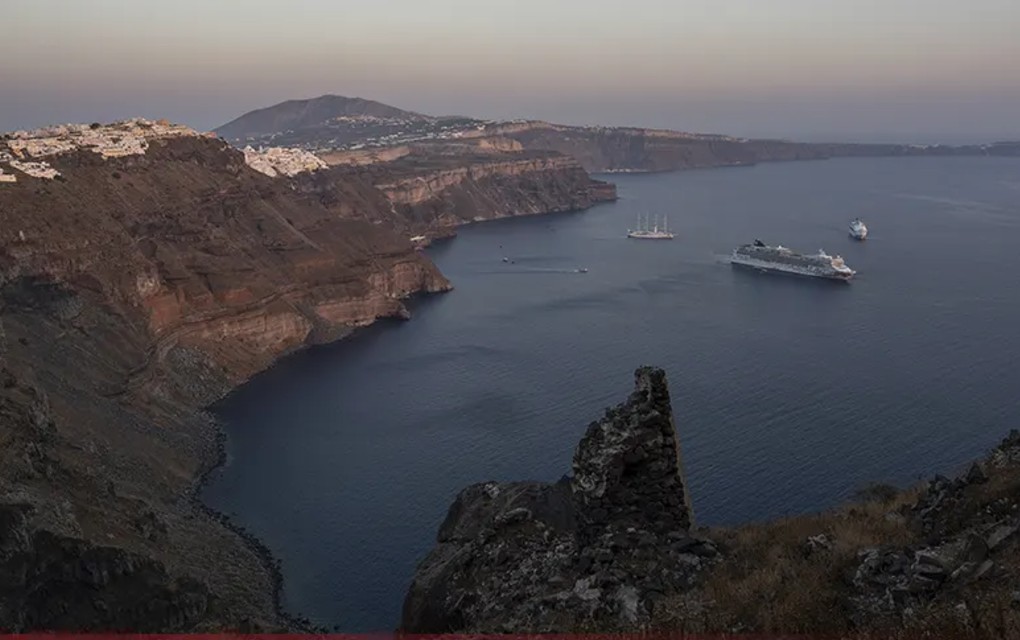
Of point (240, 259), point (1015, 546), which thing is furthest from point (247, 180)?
point (1015, 546)

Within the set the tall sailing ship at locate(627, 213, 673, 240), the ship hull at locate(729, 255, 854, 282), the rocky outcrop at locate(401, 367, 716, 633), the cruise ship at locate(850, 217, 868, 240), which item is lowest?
the ship hull at locate(729, 255, 854, 282)

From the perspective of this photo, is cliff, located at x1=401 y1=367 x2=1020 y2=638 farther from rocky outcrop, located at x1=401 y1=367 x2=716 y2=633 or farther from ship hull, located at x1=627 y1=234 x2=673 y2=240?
ship hull, located at x1=627 y1=234 x2=673 y2=240

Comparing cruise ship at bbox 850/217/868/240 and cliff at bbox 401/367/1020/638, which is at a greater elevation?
cliff at bbox 401/367/1020/638

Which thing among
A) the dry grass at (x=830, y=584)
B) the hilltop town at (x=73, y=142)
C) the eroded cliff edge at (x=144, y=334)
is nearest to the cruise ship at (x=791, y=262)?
the eroded cliff edge at (x=144, y=334)

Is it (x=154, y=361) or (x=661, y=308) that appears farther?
(x=661, y=308)

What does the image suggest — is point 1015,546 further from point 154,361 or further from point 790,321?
point 790,321

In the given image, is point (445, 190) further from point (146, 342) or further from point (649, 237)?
point (146, 342)

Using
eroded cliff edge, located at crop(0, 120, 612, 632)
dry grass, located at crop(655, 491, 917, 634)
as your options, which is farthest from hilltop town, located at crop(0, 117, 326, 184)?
dry grass, located at crop(655, 491, 917, 634)
